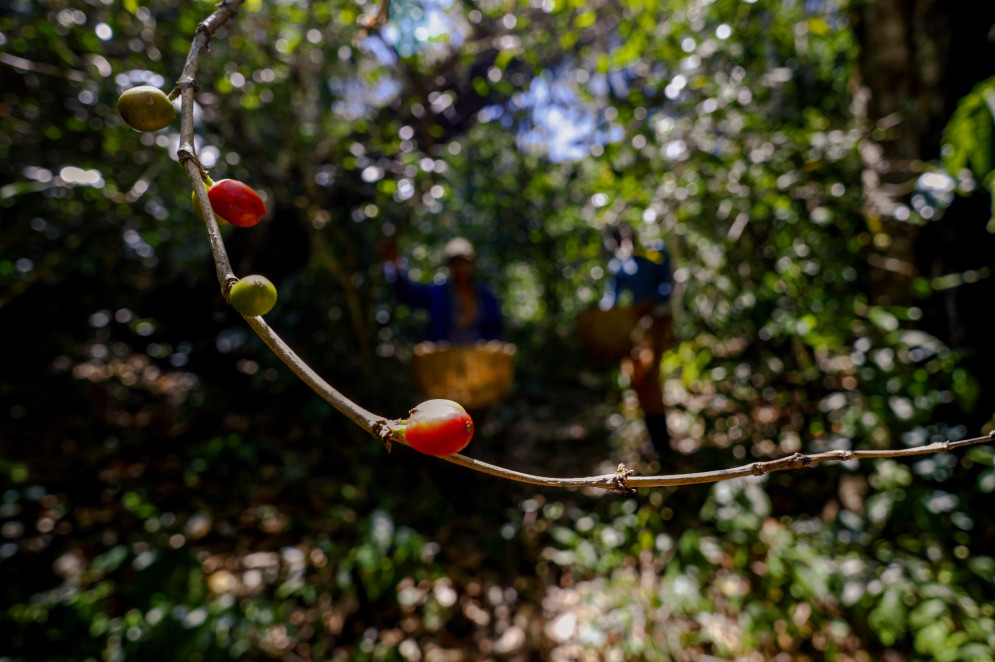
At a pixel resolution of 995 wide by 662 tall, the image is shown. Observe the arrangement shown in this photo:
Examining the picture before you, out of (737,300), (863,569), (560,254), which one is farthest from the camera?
(560,254)

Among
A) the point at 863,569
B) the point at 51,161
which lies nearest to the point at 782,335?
the point at 863,569

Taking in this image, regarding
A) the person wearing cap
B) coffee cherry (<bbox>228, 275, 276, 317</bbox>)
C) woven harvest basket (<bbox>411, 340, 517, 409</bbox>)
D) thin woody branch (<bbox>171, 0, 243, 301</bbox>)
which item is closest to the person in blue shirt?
woven harvest basket (<bbox>411, 340, 517, 409</bbox>)

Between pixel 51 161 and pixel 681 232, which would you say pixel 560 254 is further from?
pixel 51 161

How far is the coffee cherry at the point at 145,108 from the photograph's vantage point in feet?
1.58

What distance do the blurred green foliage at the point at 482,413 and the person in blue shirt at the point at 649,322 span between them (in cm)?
11

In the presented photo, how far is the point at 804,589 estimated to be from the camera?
68.1 inches

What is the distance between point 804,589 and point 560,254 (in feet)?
11.4

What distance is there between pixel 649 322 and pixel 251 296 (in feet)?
8.78

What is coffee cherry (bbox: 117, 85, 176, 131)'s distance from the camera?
482 mm

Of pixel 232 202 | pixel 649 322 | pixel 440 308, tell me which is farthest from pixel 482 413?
pixel 232 202

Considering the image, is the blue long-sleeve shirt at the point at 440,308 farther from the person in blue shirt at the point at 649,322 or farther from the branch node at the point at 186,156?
the branch node at the point at 186,156

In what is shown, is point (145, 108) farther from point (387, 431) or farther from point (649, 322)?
point (649, 322)

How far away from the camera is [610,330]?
11.2ft

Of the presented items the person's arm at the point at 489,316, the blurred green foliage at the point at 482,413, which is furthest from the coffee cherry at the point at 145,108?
the person's arm at the point at 489,316
